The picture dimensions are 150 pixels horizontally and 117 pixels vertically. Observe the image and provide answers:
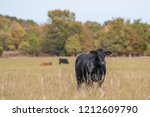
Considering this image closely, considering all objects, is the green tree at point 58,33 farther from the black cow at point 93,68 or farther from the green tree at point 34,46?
the black cow at point 93,68

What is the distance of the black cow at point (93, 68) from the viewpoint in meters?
11.8

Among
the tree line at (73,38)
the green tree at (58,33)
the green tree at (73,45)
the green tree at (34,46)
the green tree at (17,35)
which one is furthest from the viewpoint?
the green tree at (17,35)

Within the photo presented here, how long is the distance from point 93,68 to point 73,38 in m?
81.8

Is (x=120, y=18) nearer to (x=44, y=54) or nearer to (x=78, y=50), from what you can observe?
(x=78, y=50)

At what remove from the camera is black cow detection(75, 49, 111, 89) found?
1175cm

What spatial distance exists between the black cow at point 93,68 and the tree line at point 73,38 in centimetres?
7256

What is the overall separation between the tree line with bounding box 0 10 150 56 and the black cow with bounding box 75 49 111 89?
2857 inches

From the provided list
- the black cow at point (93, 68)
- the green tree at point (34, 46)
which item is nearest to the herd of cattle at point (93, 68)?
the black cow at point (93, 68)

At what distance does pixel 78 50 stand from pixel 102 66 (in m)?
82.3

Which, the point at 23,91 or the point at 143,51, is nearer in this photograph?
the point at 23,91

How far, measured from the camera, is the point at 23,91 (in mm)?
8781

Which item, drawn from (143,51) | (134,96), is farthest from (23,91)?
(143,51)

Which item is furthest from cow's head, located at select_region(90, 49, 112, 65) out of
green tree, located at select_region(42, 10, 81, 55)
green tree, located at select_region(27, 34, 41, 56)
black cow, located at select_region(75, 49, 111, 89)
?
green tree, located at select_region(27, 34, 41, 56)

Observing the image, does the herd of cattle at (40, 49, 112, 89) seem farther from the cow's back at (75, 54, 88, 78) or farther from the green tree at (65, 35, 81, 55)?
the green tree at (65, 35, 81, 55)
